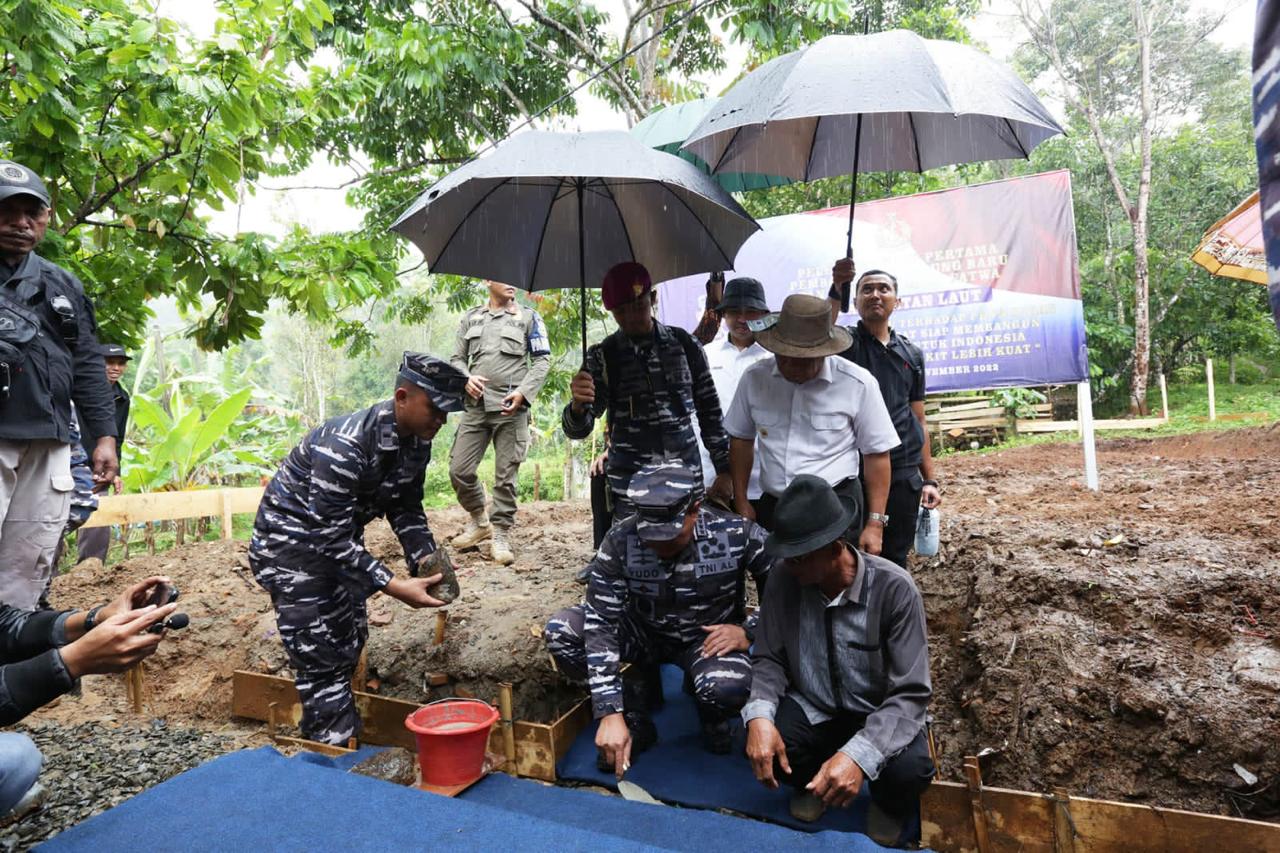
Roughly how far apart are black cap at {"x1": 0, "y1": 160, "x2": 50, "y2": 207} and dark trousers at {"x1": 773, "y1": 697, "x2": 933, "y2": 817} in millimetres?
3299

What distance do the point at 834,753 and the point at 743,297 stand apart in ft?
7.45

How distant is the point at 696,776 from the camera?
279 cm

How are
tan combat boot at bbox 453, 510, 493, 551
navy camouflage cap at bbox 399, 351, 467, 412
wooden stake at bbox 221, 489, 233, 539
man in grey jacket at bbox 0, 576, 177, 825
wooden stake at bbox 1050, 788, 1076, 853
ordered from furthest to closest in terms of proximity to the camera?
1. wooden stake at bbox 221, 489, 233, 539
2. tan combat boot at bbox 453, 510, 493, 551
3. navy camouflage cap at bbox 399, 351, 467, 412
4. wooden stake at bbox 1050, 788, 1076, 853
5. man in grey jacket at bbox 0, 576, 177, 825

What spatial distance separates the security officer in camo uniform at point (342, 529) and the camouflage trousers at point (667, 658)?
551 mm

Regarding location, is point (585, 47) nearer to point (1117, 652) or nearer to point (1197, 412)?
point (1117, 652)

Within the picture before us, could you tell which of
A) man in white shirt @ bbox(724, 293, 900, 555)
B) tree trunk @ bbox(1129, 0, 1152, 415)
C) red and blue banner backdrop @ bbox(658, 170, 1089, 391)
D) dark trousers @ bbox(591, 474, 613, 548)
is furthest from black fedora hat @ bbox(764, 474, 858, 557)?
tree trunk @ bbox(1129, 0, 1152, 415)

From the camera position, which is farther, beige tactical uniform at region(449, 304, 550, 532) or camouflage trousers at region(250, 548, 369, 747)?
beige tactical uniform at region(449, 304, 550, 532)

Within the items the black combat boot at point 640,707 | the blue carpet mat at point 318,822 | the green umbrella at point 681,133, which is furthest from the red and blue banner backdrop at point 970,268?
the blue carpet mat at point 318,822

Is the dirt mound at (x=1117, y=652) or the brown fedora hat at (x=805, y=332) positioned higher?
the brown fedora hat at (x=805, y=332)

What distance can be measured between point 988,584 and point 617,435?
2.25 meters

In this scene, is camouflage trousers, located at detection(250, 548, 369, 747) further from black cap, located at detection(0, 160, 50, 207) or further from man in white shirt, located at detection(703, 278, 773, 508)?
man in white shirt, located at detection(703, 278, 773, 508)

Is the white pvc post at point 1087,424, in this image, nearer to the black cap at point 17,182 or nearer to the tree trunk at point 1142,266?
the black cap at point 17,182

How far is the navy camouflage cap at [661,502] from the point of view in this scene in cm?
273

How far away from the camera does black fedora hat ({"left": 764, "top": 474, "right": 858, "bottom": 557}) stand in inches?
89.6
